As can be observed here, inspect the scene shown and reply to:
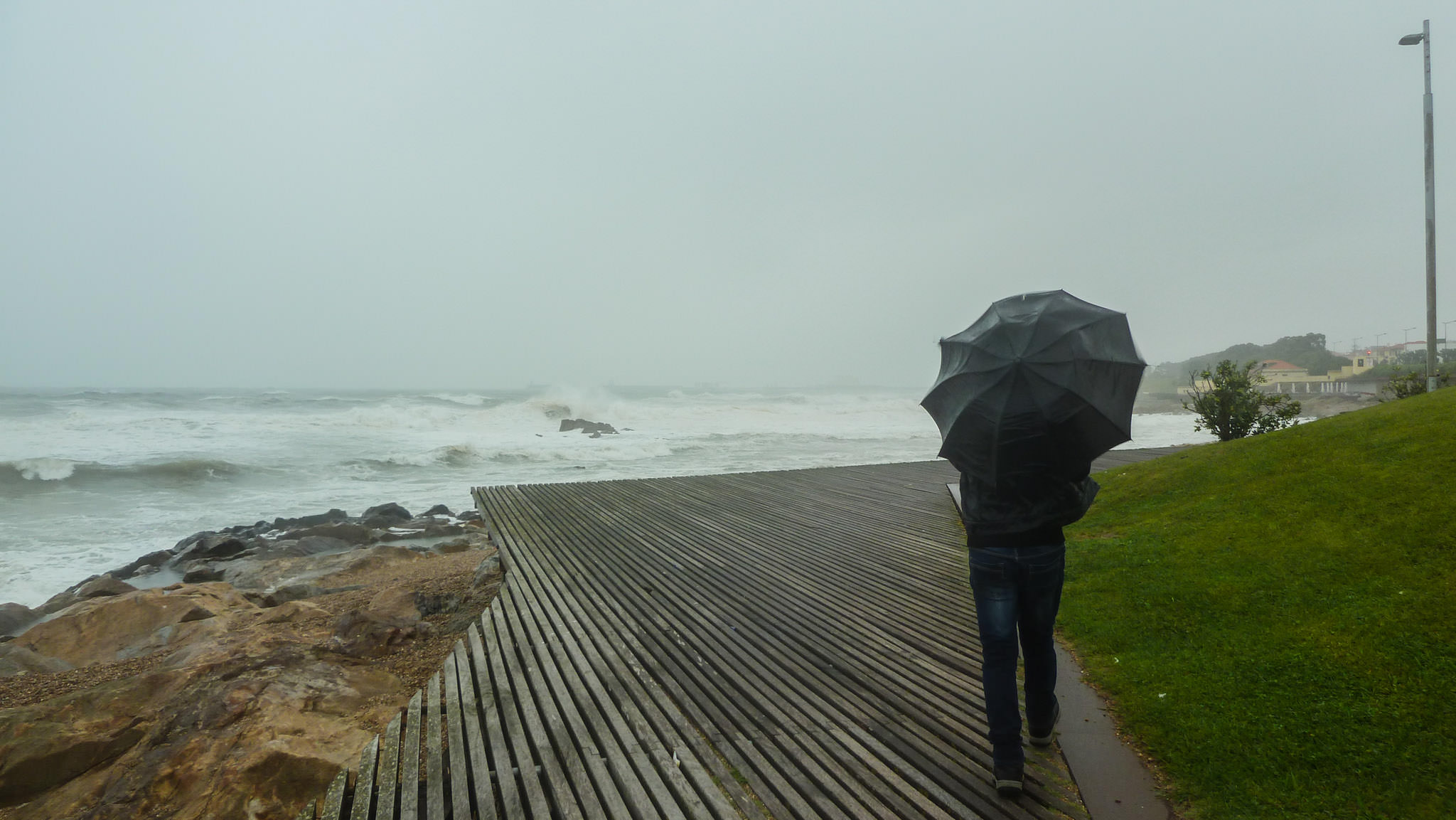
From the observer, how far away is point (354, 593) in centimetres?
809

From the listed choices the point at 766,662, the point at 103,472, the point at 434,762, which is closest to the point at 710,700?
the point at 766,662

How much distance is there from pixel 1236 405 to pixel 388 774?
1109 cm

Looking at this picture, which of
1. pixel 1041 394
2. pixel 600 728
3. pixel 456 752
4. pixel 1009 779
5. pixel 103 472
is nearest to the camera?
pixel 1041 394

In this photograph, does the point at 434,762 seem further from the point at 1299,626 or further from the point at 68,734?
the point at 1299,626

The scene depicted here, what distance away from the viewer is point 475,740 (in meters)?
3.01

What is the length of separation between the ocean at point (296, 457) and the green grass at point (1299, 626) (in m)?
13.1

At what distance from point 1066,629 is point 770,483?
7119mm

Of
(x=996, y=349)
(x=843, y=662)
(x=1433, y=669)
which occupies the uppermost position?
(x=996, y=349)

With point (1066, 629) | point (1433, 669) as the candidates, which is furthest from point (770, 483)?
point (1433, 669)

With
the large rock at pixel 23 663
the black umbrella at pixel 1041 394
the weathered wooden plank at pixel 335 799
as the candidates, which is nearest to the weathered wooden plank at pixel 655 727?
the weathered wooden plank at pixel 335 799

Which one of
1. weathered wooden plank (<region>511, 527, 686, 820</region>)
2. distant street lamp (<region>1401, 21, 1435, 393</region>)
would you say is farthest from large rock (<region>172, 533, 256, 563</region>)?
distant street lamp (<region>1401, 21, 1435, 393</region>)

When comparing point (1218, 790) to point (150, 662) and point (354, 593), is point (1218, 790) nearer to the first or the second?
point (150, 662)

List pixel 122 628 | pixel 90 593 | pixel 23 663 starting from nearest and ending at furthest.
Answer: pixel 23 663 < pixel 122 628 < pixel 90 593

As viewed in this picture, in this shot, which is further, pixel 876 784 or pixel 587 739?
pixel 587 739
